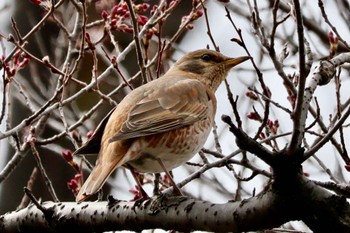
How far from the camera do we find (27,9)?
351 inches

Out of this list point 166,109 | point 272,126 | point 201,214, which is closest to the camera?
point 201,214

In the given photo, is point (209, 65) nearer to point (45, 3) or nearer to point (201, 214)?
point (45, 3)

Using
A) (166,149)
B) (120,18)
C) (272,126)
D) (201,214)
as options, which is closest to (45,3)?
(120,18)

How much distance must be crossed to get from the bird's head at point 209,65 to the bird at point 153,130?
1.13 feet

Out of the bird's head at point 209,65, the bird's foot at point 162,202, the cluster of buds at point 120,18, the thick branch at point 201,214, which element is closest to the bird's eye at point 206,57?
the bird's head at point 209,65

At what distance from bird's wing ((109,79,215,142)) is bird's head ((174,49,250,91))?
0.36 metres

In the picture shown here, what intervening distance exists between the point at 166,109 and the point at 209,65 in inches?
51.0

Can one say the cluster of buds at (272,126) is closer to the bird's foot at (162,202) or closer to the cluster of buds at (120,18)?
the cluster of buds at (120,18)

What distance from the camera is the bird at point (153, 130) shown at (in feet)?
16.0

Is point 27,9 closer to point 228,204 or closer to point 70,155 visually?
point 70,155

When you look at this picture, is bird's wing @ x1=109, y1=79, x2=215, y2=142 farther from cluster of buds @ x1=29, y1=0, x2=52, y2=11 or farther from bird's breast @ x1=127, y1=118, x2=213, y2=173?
cluster of buds @ x1=29, y1=0, x2=52, y2=11

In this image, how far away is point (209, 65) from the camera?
672cm

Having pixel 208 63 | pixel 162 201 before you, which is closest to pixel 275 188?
pixel 162 201

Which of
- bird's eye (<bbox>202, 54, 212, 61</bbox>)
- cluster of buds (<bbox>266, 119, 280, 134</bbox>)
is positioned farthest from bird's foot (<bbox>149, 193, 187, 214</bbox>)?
bird's eye (<bbox>202, 54, 212, 61</bbox>)
